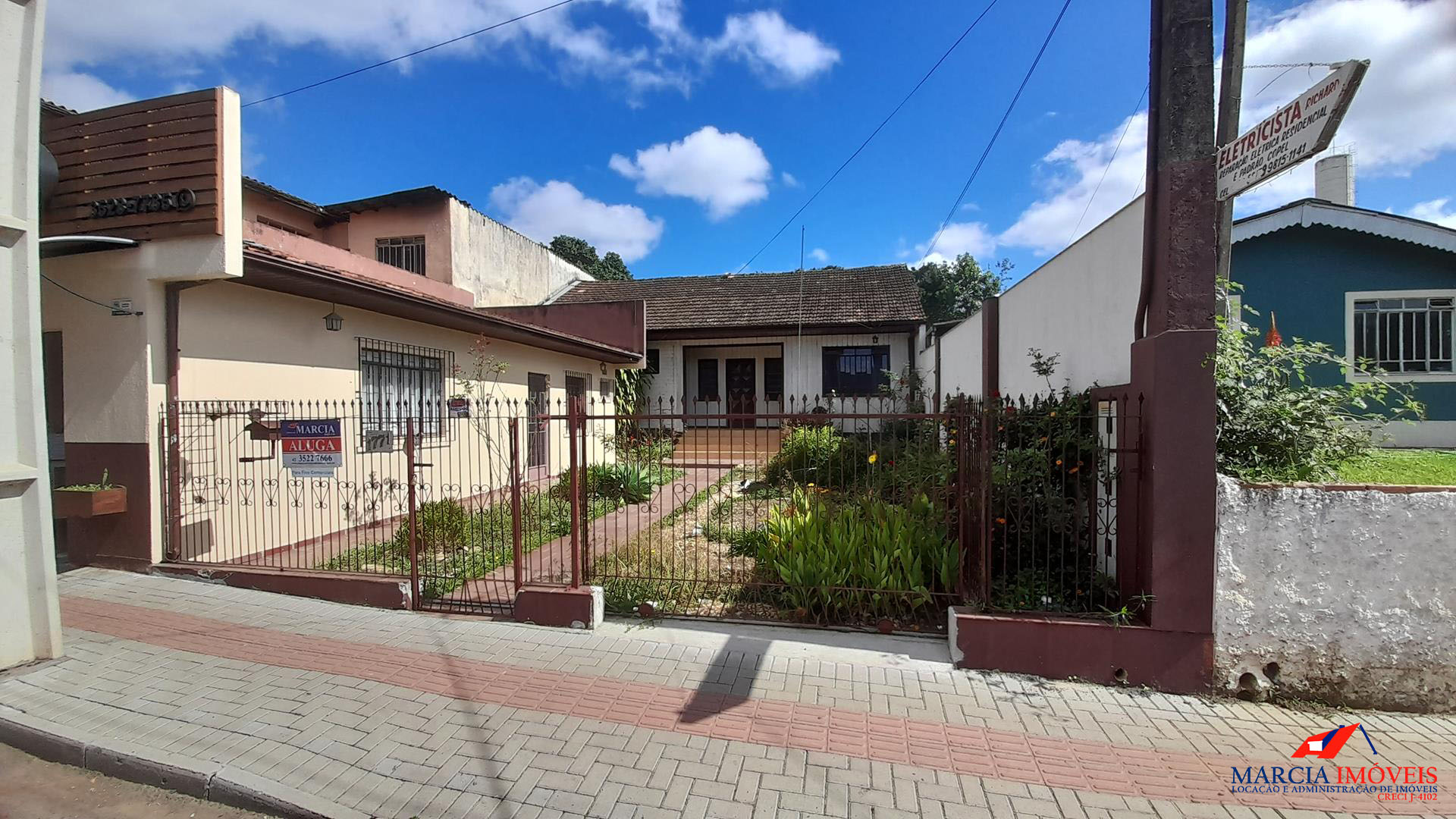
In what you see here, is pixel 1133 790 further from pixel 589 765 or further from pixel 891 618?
pixel 589 765

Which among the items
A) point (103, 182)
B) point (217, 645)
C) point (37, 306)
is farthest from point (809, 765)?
point (103, 182)

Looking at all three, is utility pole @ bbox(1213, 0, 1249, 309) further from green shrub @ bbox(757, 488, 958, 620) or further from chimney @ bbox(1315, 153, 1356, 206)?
chimney @ bbox(1315, 153, 1356, 206)

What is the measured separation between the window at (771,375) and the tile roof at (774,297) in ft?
6.39

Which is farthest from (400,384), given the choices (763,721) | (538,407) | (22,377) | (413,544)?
(763,721)

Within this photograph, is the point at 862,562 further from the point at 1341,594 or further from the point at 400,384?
the point at 400,384

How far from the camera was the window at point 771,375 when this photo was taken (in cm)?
1884

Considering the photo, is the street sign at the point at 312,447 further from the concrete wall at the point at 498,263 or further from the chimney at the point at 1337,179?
A: the chimney at the point at 1337,179

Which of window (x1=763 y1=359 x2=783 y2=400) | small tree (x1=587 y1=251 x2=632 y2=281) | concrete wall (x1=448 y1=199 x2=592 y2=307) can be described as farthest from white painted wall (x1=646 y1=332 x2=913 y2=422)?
small tree (x1=587 y1=251 x2=632 y2=281)

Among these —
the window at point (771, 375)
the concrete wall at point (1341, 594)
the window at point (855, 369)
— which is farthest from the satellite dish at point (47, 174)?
the window at point (771, 375)

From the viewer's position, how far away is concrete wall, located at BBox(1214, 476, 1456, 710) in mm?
3416

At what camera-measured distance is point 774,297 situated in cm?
1880

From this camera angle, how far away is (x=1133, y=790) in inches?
110

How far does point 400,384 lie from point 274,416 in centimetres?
218

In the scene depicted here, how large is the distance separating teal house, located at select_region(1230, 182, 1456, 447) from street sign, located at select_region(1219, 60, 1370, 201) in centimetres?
655
